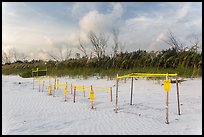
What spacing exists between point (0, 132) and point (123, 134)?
117 inches

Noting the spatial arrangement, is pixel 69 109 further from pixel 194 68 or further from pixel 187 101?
pixel 194 68

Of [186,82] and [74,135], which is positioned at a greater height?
[186,82]

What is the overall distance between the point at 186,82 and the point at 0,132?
389 inches

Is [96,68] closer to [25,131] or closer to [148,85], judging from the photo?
[148,85]

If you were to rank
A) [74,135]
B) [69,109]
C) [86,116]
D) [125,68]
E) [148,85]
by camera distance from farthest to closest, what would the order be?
[125,68]
[148,85]
[69,109]
[86,116]
[74,135]

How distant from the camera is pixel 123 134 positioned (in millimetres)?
5887

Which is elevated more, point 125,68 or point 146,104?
point 125,68

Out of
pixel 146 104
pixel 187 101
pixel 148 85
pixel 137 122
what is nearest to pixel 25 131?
pixel 137 122

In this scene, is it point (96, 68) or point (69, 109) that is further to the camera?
point (96, 68)

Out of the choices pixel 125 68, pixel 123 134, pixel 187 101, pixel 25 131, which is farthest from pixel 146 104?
pixel 125 68

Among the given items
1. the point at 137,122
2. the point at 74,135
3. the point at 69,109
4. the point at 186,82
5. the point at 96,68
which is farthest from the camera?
the point at 96,68

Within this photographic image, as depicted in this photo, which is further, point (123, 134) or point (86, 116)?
point (86, 116)

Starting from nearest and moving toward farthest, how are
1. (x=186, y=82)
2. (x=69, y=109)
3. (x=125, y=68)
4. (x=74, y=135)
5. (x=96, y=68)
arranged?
1. (x=74, y=135)
2. (x=69, y=109)
3. (x=186, y=82)
4. (x=125, y=68)
5. (x=96, y=68)

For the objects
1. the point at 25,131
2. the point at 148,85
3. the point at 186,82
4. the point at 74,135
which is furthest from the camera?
the point at 148,85
